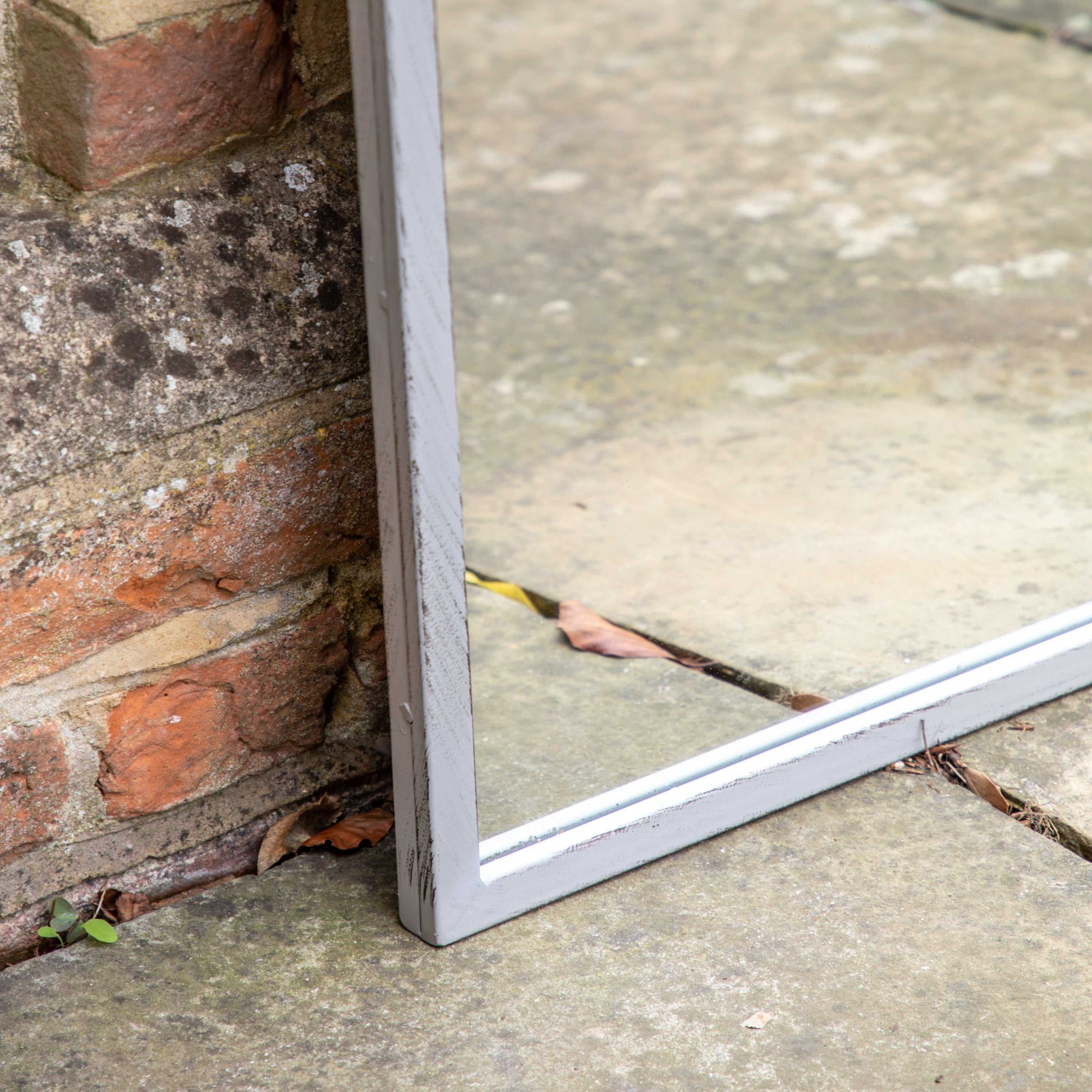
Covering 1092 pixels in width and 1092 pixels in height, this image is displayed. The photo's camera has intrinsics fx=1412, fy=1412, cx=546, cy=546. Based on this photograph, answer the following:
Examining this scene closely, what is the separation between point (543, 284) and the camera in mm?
2979

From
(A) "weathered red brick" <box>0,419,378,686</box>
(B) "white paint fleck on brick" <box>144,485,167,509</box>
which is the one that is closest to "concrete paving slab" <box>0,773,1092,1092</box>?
(A) "weathered red brick" <box>0,419,378,686</box>

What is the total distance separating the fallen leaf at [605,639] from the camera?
6.16 ft

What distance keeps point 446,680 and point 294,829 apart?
0.35 metres

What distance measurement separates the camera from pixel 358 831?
1.55 meters

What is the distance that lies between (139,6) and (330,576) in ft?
1.89

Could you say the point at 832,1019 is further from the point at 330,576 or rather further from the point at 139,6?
the point at 139,6

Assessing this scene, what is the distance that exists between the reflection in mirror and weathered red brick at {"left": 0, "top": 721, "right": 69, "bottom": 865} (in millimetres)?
476

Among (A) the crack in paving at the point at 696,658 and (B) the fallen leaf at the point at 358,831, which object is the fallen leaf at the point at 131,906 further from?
(A) the crack in paving at the point at 696,658

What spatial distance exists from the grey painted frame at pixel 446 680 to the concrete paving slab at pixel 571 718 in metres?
0.13

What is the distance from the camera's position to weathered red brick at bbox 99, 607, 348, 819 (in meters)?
1.39

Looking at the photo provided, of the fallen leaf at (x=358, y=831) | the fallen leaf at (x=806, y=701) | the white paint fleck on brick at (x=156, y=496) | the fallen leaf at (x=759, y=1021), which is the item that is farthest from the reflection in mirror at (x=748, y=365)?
the white paint fleck on brick at (x=156, y=496)

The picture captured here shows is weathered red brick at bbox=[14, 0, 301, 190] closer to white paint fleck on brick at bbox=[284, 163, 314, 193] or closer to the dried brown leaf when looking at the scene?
white paint fleck on brick at bbox=[284, 163, 314, 193]

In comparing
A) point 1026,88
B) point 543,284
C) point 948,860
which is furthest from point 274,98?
point 1026,88

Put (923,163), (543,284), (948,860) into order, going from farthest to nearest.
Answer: (923,163) → (543,284) → (948,860)
